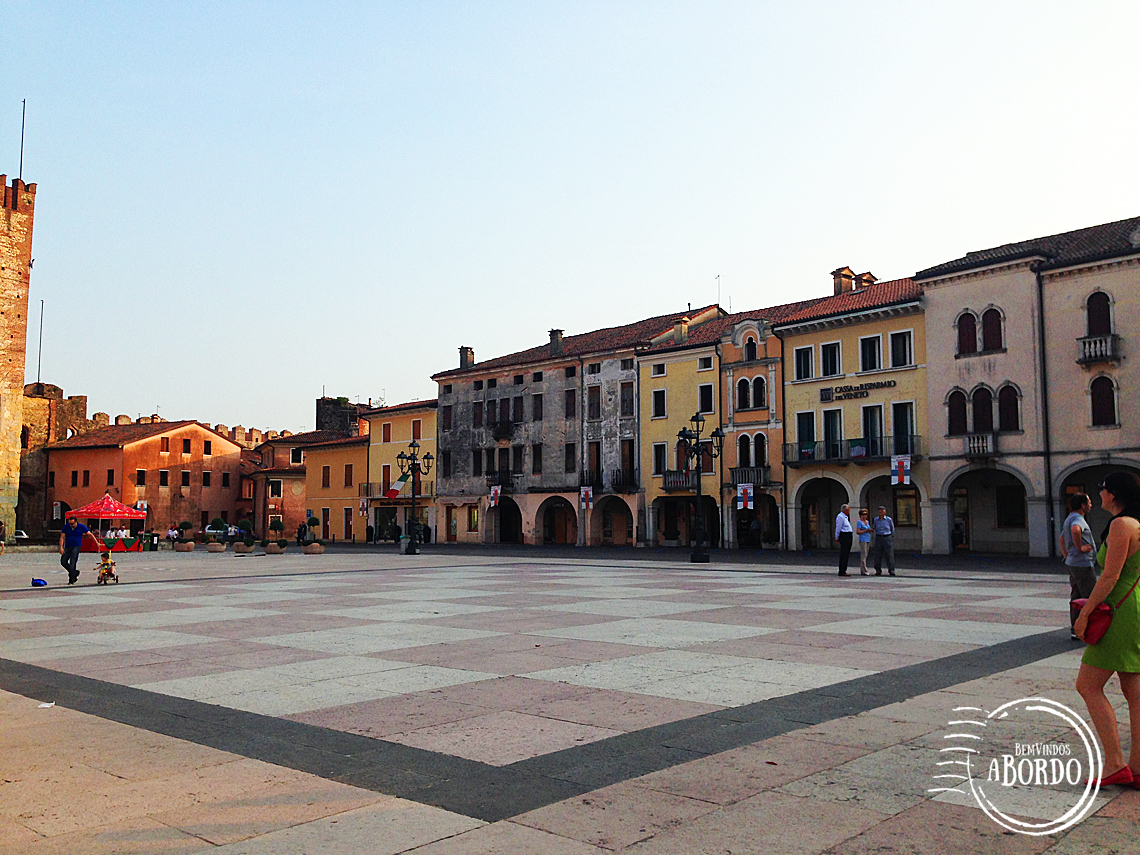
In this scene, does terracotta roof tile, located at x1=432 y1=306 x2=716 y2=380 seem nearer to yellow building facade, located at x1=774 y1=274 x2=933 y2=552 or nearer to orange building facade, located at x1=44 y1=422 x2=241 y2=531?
yellow building facade, located at x1=774 y1=274 x2=933 y2=552

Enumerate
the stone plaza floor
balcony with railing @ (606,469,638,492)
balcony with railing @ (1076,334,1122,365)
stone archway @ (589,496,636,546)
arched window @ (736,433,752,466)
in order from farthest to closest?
stone archway @ (589,496,636,546) < balcony with railing @ (606,469,638,492) < arched window @ (736,433,752,466) < balcony with railing @ (1076,334,1122,365) < the stone plaza floor

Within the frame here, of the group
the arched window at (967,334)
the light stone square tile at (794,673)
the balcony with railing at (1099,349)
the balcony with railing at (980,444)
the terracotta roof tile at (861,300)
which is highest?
the terracotta roof tile at (861,300)

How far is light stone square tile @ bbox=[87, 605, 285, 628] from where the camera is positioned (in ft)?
43.9

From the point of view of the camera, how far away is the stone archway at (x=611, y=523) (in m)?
54.5

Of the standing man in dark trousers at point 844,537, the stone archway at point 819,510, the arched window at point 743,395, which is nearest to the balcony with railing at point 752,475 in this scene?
the stone archway at point 819,510

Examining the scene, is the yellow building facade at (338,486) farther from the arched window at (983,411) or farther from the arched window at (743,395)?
the arched window at (983,411)

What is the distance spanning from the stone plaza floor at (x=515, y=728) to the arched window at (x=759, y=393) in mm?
32900

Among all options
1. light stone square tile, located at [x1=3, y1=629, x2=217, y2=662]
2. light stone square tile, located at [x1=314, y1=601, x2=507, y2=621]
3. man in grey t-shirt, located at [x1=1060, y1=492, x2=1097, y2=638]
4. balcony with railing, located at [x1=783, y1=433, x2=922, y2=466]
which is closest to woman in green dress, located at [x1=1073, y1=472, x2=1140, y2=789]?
man in grey t-shirt, located at [x1=1060, y1=492, x2=1097, y2=638]

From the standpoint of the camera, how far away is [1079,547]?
33.7ft

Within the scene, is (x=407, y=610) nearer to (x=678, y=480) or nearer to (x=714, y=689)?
(x=714, y=689)

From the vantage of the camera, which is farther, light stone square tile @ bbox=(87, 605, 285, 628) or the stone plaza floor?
light stone square tile @ bbox=(87, 605, 285, 628)

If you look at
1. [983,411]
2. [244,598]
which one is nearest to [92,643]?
[244,598]

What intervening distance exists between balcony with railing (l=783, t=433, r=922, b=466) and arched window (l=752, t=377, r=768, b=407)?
2.60 meters

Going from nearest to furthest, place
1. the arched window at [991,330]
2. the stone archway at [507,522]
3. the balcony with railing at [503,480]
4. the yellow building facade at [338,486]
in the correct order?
1. the arched window at [991,330]
2. the balcony with railing at [503,480]
3. the stone archway at [507,522]
4. the yellow building facade at [338,486]
